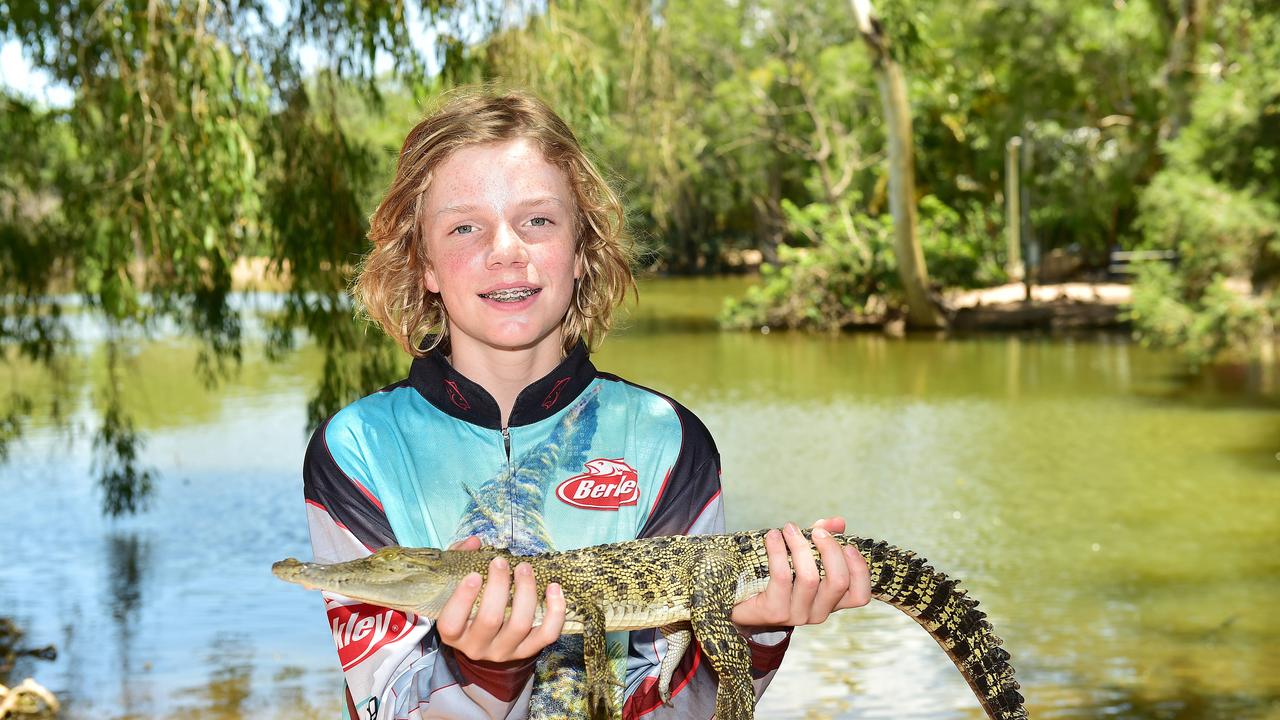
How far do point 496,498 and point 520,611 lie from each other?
391 millimetres

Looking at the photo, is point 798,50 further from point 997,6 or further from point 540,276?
point 540,276

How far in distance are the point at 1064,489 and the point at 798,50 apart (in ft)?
94.6

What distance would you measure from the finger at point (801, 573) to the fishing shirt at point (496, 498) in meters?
0.19

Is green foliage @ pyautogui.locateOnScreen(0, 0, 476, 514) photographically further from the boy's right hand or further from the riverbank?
the riverbank

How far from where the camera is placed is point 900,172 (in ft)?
84.2

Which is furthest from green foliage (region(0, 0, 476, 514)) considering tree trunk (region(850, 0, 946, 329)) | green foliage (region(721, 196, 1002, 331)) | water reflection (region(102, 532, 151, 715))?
green foliage (region(721, 196, 1002, 331))

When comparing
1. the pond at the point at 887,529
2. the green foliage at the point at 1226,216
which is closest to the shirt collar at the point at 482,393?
the pond at the point at 887,529

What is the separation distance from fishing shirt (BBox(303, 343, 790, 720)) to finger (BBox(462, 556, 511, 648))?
13 centimetres

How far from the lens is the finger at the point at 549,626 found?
90.0 inches

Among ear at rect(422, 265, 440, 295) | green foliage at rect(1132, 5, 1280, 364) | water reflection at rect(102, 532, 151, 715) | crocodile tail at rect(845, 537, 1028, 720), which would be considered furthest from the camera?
green foliage at rect(1132, 5, 1280, 364)

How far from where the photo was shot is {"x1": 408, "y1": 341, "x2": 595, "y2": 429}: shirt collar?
263 centimetres

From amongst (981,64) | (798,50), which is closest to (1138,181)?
(981,64)

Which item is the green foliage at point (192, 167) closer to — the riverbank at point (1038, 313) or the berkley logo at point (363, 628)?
the berkley logo at point (363, 628)

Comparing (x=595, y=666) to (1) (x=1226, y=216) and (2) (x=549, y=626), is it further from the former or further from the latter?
(1) (x=1226, y=216)
